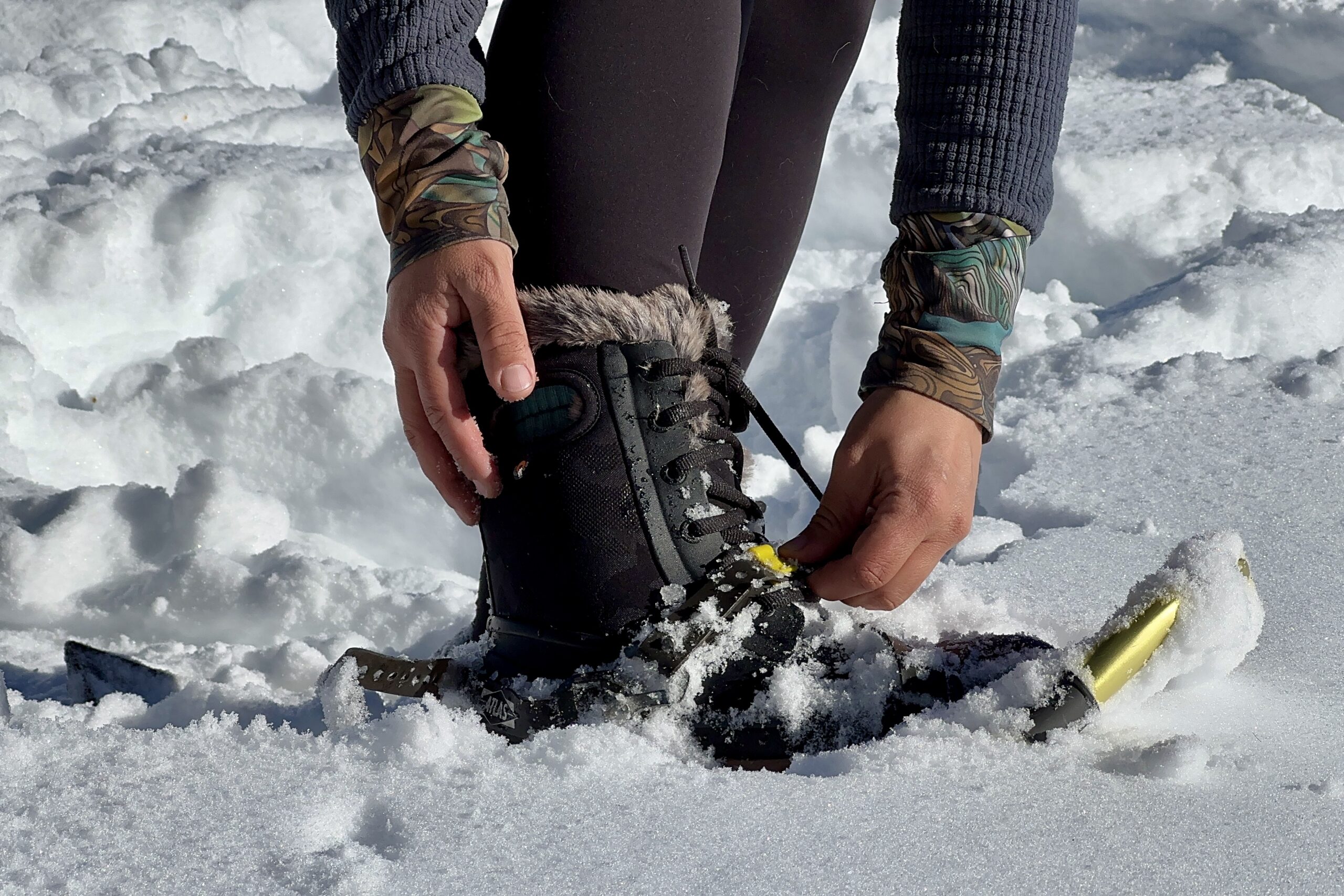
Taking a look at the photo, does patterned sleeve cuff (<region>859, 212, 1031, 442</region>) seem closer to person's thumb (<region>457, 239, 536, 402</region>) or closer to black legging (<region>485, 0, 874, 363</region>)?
black legging (<region>485, 0, 874, 363</region>)

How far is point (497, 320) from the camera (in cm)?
85

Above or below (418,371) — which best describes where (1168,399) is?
below

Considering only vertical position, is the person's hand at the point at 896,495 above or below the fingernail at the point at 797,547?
above

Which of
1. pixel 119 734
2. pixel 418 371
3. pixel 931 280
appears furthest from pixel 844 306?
pixel 119 734

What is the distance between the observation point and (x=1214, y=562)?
2.95ft

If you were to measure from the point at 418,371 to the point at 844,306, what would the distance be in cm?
151

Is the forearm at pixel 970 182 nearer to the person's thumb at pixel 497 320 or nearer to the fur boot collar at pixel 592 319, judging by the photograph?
the fur boot collar at pixel 592 319

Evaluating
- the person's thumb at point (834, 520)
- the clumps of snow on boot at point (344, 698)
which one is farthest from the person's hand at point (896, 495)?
the clumps of snow on boot at point (344, 698)

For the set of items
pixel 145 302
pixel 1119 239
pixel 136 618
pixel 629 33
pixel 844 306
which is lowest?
pixel 136 618

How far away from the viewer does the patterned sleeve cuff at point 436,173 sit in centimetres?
86

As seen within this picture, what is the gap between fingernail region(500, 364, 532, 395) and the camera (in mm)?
851

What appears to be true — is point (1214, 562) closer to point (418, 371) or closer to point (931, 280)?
point (931, 280)

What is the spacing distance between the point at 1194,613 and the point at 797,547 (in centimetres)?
33

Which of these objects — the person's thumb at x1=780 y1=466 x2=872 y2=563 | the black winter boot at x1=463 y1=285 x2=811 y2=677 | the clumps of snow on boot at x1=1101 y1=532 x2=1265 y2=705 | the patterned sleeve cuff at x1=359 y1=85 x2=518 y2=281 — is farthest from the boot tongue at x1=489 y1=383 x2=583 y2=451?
the clumps of snow on boot at x1=1101 y1=532 x2=1265 y2=705
